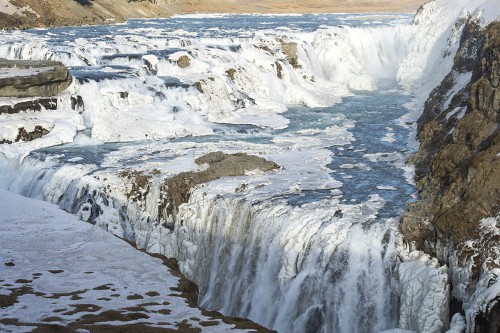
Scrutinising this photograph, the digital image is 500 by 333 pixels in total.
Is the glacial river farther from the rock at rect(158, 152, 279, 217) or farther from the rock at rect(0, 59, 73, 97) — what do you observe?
the rock at rect(0, 59, 73, 97)

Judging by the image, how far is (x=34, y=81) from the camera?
22500 mm

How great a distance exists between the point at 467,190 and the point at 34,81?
15.3 metres

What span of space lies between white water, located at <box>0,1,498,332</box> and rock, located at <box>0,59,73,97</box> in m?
0.49

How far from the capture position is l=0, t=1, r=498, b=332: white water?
11.6 metres

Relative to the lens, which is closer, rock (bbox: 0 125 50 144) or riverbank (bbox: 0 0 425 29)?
rock (bbox: 0 125 50 144)

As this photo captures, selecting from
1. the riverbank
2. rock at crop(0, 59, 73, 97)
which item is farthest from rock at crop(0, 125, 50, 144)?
the riverbank

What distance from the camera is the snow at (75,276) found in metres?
10.9

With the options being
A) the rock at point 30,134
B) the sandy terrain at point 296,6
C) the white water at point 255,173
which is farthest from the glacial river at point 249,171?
the sandy terrain at point 296,6

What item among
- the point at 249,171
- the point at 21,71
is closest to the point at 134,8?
the point at 21,71

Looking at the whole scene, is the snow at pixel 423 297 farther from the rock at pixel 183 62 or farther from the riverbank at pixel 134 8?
the riverbank at pixel 134 8

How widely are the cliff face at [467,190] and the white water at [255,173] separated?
48cm

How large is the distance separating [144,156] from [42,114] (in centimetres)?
542

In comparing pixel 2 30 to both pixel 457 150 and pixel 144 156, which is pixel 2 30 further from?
pixel 457 150

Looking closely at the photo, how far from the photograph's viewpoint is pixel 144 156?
1847 centimetres
